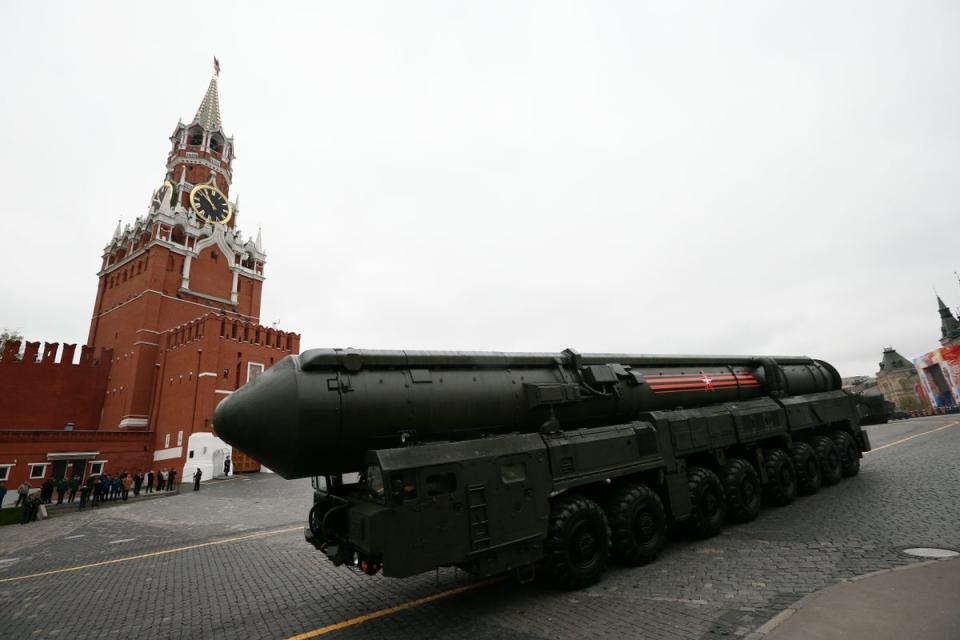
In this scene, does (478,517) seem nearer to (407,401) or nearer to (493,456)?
(493,456)

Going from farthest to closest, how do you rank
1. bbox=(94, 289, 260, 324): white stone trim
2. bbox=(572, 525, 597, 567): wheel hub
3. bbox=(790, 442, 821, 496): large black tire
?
1. bbox=(94, 289, 260, 324): white stone trim
2. bbox=(790, 442, 821, 496): large black tire
3. bbox=(572, 525, 597, 567): wheel hub

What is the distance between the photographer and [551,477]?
6.10 metres

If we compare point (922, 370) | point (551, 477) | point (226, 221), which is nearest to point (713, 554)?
point (551, 477)

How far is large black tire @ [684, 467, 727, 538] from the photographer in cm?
780

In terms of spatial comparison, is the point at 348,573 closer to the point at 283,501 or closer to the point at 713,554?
the point at 713,554

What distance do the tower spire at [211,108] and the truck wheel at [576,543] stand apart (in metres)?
68.0

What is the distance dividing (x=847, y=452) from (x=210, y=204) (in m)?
60.6

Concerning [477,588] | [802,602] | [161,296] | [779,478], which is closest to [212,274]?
[161,296]

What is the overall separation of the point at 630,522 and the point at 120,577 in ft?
31.3

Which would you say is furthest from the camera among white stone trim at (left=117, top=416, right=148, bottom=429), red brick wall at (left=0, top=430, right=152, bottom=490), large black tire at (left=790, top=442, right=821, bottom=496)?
white stone trim at (left=117, top=416, right=148, bottom=429)

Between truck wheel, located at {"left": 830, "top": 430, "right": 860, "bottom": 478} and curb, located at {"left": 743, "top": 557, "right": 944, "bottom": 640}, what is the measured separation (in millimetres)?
7713

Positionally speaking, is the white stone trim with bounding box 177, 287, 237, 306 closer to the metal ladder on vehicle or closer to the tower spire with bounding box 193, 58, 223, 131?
the tower spire with bounding box 193, 58, 223, 131

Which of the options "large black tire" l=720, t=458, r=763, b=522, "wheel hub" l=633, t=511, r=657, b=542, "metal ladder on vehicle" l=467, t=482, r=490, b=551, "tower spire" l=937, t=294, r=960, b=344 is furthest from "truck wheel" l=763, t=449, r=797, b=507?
"tower spire" l=937, t=294, r=960, b=344

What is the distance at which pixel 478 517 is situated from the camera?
532 centimetres
